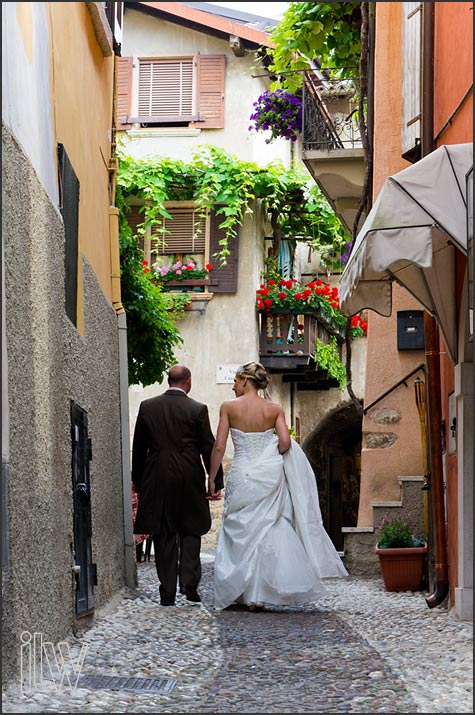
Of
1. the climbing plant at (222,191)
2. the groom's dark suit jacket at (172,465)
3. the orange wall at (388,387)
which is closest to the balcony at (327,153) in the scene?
the orange wall at (388,387)

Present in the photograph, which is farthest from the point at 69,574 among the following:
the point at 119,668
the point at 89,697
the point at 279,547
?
the point at 279,547

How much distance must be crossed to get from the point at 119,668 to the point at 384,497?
724 centimetres

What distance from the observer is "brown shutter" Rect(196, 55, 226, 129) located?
22.0 metres

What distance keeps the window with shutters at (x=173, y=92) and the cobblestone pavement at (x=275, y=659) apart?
14753 mm

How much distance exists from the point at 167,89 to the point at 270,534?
15428 millimetres

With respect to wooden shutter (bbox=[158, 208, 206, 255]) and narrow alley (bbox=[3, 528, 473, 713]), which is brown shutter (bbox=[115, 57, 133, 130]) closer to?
wooden shutter (bbox=[158, 208, 206, 255])

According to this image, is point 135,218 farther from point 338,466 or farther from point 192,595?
point 192,595

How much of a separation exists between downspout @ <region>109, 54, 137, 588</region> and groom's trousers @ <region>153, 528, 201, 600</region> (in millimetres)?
930

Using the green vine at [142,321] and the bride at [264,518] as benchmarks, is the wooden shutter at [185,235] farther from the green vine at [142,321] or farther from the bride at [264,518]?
the bride at [264,518]

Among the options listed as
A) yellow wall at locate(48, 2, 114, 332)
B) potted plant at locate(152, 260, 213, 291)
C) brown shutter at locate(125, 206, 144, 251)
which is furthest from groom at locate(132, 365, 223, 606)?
brown shutter at locate(125, 206, 144, 251)

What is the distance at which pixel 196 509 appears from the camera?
8.54 meters

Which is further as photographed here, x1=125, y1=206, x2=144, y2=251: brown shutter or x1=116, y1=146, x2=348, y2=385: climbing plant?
x1=125, y1=206, x2=144, y2=251: brown shutter

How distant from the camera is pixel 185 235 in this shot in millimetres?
21375

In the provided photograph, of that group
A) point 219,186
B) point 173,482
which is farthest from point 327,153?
point 173,482
